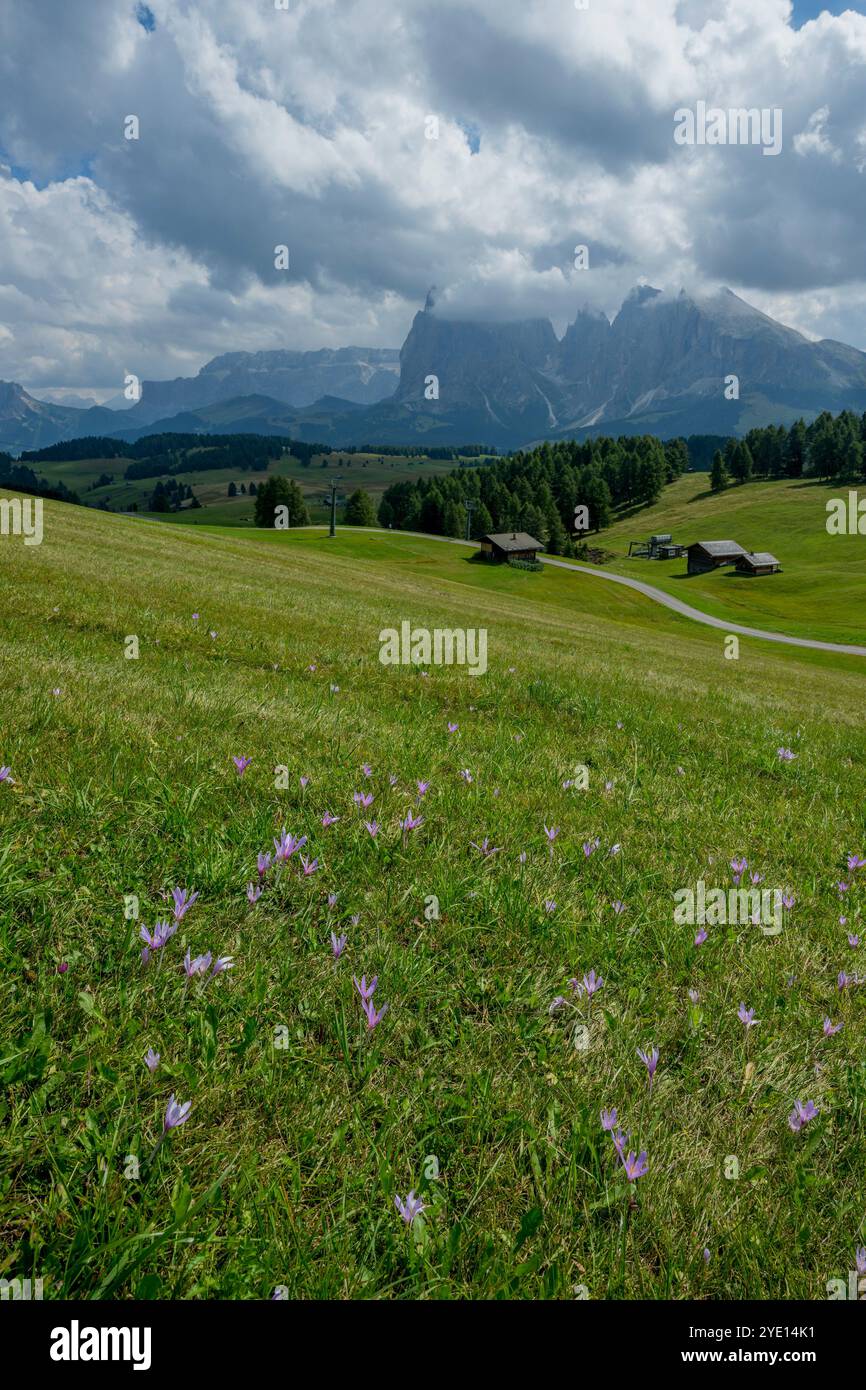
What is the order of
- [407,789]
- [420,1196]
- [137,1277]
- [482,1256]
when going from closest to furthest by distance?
[137,1277] → [482,1256] → [420,1196] → [407,789]

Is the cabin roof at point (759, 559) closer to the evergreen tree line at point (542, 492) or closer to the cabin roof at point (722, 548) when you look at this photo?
the cabin roof at point (722, 548)

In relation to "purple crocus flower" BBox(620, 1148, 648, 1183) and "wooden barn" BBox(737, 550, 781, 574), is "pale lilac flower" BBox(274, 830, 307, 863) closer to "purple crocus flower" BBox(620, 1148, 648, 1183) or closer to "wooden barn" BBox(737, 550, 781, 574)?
"purple crocus flower" BBox(620, 1148, 648, 1183)

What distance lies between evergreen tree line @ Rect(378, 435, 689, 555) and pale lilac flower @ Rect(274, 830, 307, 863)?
127818 mm

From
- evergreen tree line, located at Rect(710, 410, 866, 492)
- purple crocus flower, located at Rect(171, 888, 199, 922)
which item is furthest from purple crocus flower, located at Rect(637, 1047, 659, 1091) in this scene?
evergreen tree line, located at Rect(710, 410, 866, 492)

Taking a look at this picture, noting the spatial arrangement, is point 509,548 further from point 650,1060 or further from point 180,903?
point 650,1060

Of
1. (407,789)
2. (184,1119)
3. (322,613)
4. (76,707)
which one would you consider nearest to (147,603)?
(322,613)

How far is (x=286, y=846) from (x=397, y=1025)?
4.07 ft

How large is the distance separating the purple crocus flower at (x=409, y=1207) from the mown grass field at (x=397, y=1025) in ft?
0.14

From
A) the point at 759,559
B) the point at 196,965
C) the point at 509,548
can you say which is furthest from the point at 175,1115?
the point at 759,559

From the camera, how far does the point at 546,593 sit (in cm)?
7769

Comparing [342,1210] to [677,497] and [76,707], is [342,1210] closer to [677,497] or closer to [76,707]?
[76,707]

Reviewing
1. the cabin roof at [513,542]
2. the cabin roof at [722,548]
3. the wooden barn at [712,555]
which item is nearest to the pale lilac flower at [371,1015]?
the cabin roof at [513,542]

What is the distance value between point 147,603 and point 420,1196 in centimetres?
1228

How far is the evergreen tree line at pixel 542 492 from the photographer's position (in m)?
133
